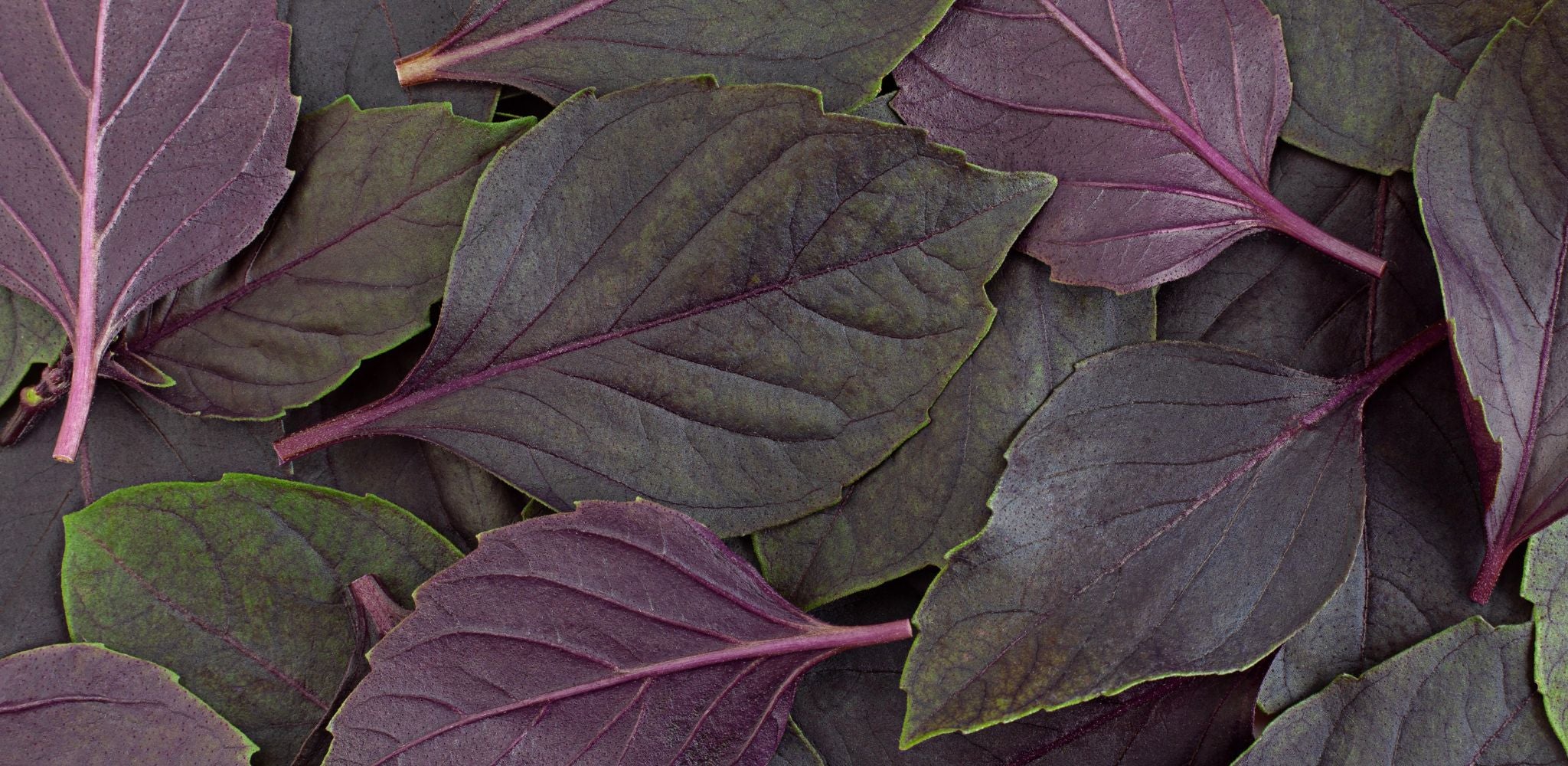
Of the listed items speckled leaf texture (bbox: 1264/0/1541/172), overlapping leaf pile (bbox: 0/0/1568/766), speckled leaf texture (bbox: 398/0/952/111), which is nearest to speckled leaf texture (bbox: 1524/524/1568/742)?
overlapping leaf pile (bbox: 0/0/1568/766)

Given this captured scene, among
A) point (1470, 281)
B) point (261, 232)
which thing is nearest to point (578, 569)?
point (261, 232)

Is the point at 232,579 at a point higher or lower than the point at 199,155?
lower

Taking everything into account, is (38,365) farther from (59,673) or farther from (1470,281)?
(1470,281)

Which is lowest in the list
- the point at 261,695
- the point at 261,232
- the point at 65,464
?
the point at 261,695

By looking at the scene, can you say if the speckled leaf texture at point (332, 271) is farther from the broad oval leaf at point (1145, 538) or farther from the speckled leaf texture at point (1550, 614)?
the speckled leaf texture at point (1550, 614)

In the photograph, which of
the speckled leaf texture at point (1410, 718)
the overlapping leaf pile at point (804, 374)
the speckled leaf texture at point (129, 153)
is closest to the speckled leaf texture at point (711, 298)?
the overlapping leaf pile at point (804, 374)
